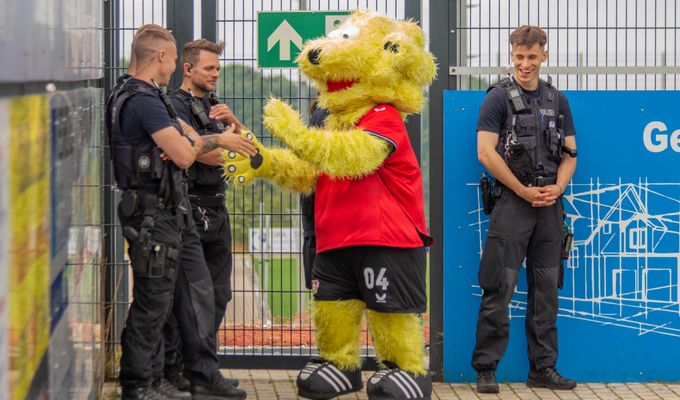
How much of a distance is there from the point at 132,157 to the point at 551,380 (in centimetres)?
291

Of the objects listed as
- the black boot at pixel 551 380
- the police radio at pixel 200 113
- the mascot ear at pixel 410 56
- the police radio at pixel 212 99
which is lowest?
the black boot at pixel 551 380

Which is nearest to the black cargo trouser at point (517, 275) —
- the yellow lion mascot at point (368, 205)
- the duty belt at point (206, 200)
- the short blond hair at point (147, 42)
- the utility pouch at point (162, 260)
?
the yellow lion mascot at point (368, 205)

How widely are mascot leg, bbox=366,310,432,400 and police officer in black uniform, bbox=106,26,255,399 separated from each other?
1.10 meters

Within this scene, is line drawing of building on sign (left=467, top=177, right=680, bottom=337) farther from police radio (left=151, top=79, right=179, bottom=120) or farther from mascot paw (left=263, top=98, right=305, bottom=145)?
police radio (left=151, top=79, right=179, bottom=120)

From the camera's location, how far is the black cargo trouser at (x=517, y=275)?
7.04 metres

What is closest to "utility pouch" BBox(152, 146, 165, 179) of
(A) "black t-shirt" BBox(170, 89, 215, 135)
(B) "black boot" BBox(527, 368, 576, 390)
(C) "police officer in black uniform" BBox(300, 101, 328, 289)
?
(A) "black t-shirt" BBox(170, 89, 215, 135)

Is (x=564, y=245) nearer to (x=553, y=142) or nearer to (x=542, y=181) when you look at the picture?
(x=542, y=181)

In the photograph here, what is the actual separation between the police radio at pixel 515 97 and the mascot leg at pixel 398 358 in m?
1.42

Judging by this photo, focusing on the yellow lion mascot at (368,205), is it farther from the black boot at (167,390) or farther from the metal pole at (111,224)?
the metal pole at (111,224)

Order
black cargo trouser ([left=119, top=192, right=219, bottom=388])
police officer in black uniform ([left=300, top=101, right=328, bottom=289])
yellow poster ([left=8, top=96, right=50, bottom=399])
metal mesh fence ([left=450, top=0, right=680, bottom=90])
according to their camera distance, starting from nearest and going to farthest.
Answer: yellow poster ([left=8, top=96, right=50, bottom=399]) → black cargo trouser ([left=119, top=192, right=219, bottom=388]) → police officer in black uniform ([left=300, top=101, right=328, bottom=289]) → metal mesh fence ([left=450, top=0, right=680, bottom=90])

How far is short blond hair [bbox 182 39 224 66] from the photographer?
6.83 m

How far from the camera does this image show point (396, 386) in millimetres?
6305

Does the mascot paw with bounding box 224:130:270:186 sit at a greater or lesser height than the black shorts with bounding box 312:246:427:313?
greater

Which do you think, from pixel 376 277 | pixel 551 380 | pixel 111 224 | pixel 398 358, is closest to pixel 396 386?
pixel 398 358
